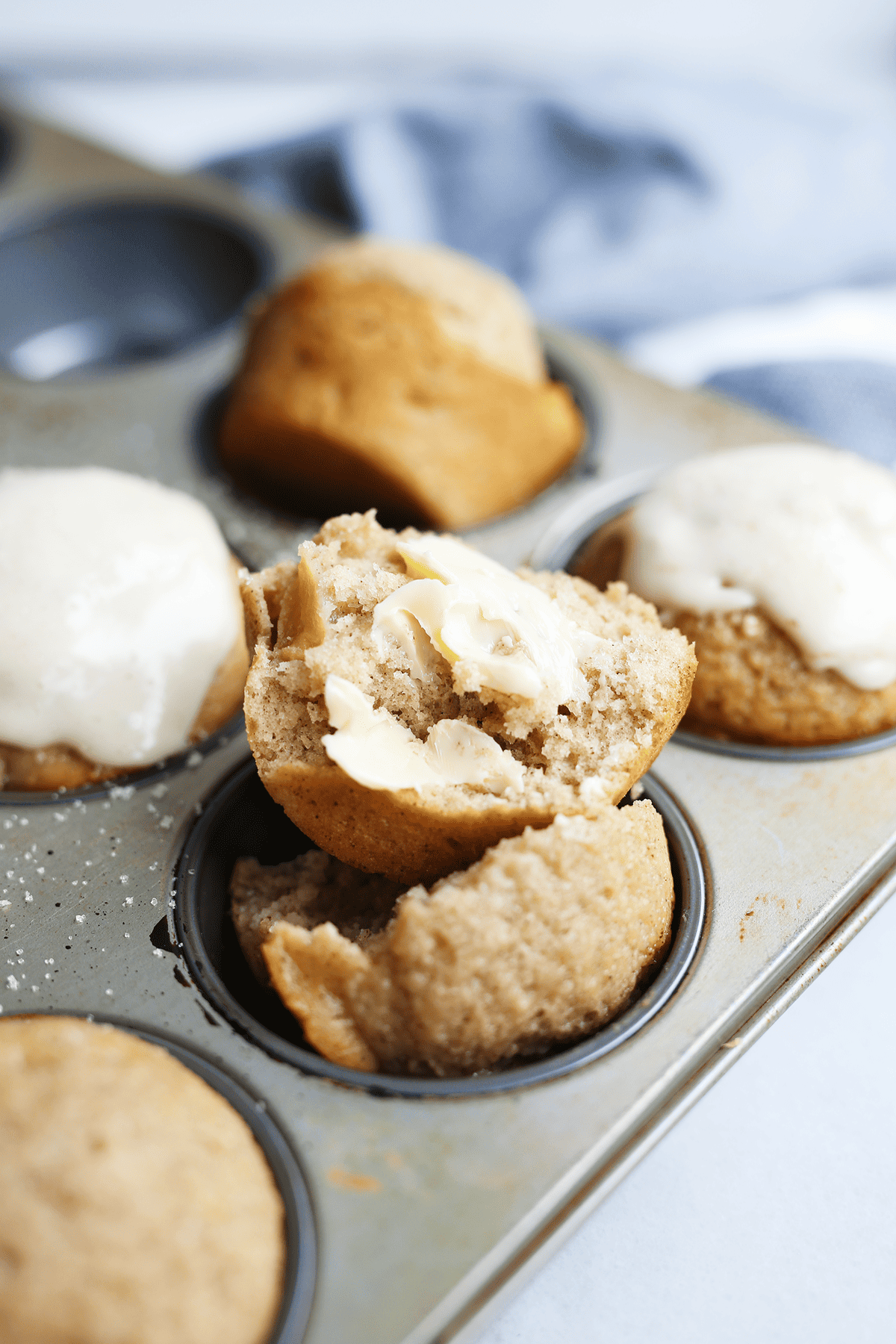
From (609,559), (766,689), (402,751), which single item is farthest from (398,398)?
(402,751)

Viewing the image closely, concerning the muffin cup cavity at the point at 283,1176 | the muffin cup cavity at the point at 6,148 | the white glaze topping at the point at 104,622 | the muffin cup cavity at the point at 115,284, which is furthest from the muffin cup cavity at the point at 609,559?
the muffin cup cavity at the point at 6,148

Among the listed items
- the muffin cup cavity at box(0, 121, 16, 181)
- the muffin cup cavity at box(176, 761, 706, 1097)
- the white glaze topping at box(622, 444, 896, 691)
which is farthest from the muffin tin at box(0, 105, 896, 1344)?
the muffin cup cavity at box(0, 121, 16, 181)

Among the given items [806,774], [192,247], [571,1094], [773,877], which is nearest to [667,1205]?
[571,1094]

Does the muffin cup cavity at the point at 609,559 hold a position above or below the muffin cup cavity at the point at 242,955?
above

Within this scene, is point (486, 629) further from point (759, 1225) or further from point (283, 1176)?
point (759, 1225)

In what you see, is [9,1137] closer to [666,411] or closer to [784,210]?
[666,411]

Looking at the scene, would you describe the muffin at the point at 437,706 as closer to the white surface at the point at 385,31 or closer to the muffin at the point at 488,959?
the muffin at the point at 488,959
